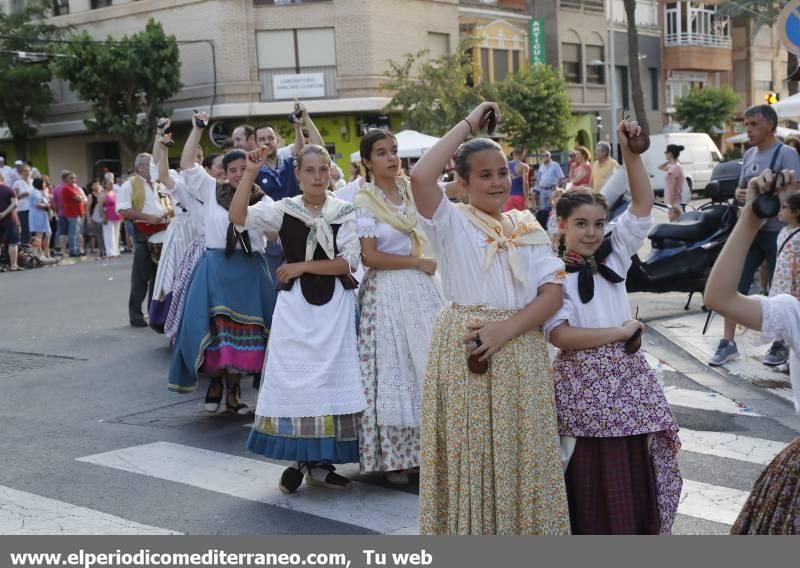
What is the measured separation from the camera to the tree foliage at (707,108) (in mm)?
48625

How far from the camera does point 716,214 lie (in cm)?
1159

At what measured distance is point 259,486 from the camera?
604cm

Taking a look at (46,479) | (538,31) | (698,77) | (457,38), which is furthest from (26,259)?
(698,77)

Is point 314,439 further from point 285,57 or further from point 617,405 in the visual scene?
point 285,57

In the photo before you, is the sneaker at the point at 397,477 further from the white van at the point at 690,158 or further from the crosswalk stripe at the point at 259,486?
the white van at the point at 690,158

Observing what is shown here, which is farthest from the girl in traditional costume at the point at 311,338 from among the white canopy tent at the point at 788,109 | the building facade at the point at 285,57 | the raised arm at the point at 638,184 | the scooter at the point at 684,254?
the building facade at the point at 285,57

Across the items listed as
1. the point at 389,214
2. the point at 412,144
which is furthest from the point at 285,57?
the point at 389,214

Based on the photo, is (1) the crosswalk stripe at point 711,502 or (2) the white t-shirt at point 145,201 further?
(2) the white t-shirt at point 145,201

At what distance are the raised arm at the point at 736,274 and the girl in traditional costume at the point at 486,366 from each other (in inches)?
36.5

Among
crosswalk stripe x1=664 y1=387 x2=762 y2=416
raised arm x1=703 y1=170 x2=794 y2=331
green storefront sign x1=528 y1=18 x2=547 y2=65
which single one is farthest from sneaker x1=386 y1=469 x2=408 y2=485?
green storefront sign x1=528 y1=18 x2=547 y2=65

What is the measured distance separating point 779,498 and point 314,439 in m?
→ 3.02

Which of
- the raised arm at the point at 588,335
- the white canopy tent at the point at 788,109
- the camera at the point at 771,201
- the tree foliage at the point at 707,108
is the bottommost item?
the raised arm at the point at 588,335

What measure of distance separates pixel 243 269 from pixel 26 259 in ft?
51.8

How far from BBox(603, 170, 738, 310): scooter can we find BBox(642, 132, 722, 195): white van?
25.0 m
